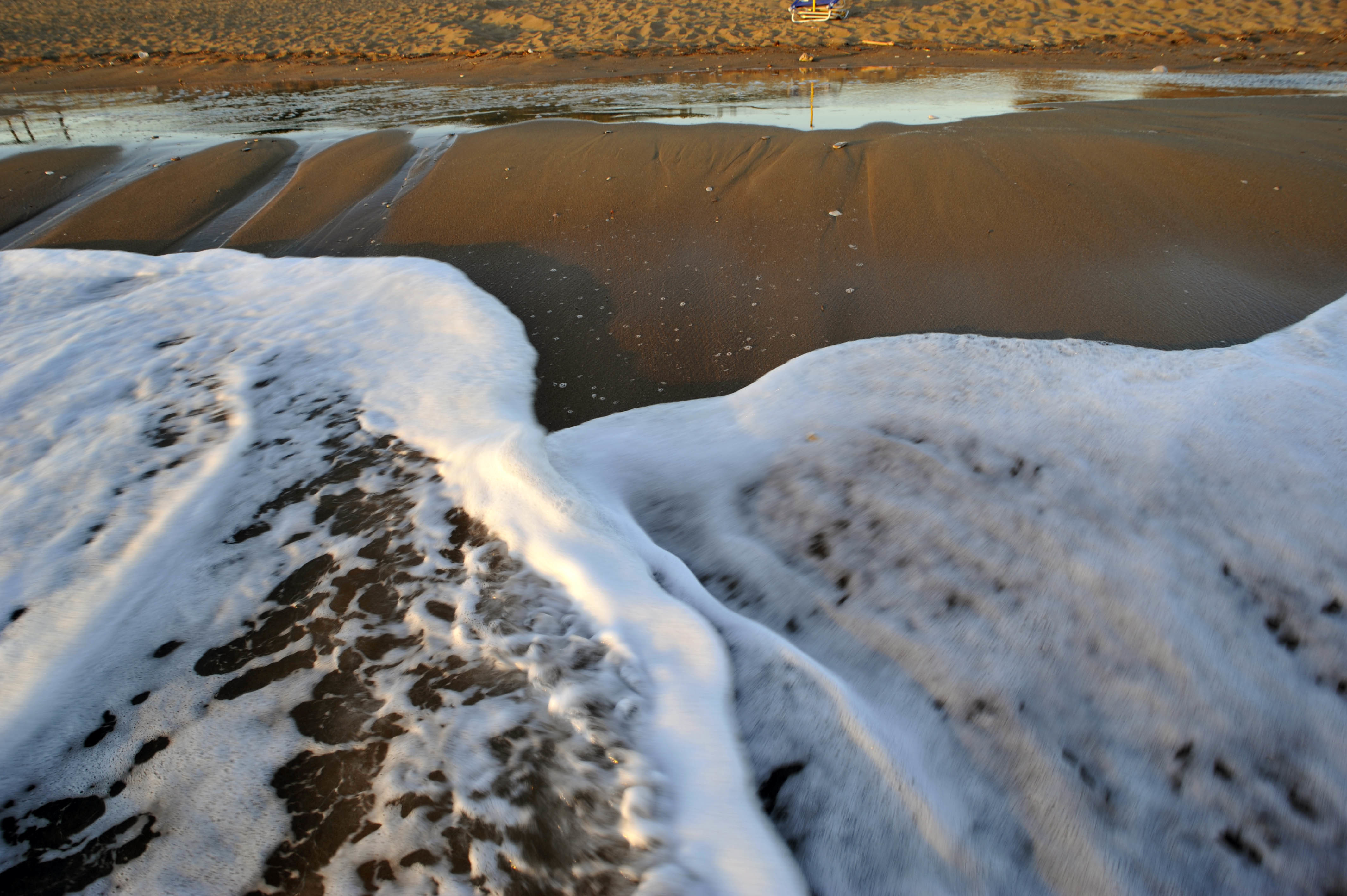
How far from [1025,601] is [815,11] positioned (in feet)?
44.4

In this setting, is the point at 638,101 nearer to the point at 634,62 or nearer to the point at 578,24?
the point at 634,62

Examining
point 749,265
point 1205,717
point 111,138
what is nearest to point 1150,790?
point 1205,717

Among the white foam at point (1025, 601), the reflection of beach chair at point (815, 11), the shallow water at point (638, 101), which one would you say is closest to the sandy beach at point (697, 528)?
the white foam at point (1025, 601)

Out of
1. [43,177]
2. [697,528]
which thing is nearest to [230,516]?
[697,528]

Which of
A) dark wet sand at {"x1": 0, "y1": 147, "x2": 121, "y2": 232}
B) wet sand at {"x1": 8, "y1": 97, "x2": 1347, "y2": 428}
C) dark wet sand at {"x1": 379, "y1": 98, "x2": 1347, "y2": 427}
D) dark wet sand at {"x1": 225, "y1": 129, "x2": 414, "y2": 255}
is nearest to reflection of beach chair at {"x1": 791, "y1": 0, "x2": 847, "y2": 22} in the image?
wet sand at {"x1": 8, "y1": 97, "x2": 1347, "y2": 428}

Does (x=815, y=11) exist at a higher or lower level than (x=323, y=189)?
higher

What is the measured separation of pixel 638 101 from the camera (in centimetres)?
741

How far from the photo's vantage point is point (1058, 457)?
2.01 m

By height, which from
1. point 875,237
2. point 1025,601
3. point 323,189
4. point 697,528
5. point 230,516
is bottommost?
point 1025,601

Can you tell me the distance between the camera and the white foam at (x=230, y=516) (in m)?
1.20

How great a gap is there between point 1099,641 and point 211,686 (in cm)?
210

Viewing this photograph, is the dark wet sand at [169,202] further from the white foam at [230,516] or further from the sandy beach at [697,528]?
the white foam at [230,516]

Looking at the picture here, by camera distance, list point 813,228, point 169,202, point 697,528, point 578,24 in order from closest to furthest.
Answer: point 697,528 < point 813,228 < point 169,202 < point 578,24

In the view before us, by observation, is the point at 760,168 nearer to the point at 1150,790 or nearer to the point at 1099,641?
the point at 1099,641
